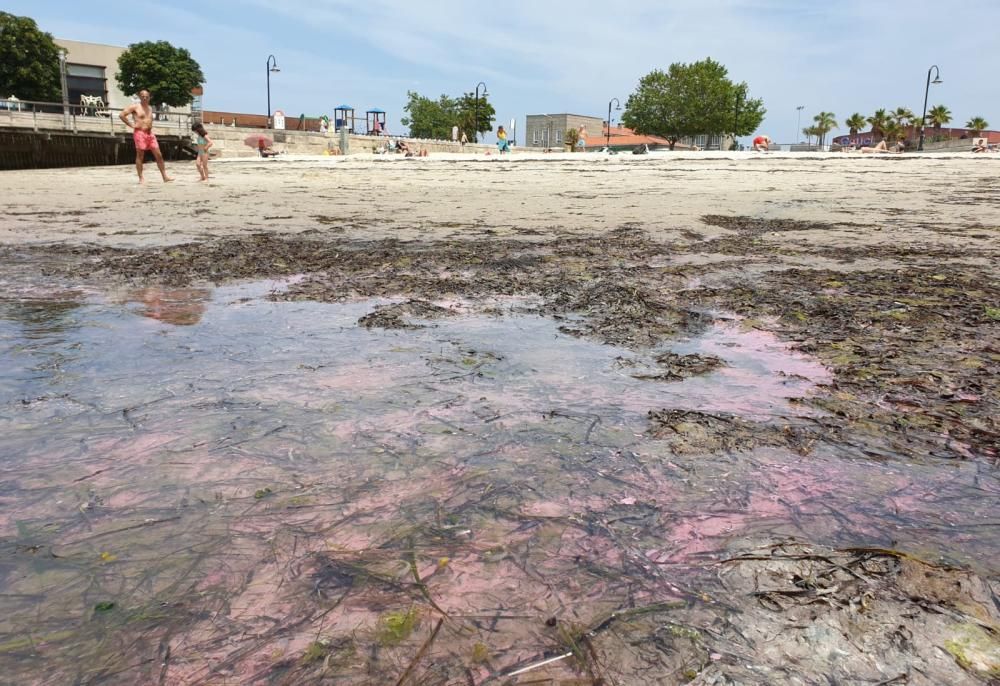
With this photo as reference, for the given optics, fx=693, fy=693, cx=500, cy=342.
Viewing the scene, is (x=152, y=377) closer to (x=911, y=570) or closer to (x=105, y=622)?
(x=105, y=622)

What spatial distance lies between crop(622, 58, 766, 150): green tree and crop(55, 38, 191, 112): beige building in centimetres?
4692

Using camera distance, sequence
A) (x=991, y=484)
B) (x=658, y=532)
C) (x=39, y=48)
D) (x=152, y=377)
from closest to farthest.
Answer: (x=658, y=532) < (x=991, y=484) < (x=152, y=377) < (x=39, y=48)

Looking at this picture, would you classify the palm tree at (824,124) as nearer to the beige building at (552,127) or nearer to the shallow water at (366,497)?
the beige building at (552,127)

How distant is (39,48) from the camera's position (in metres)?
55.4

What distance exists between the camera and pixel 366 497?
1765 mm

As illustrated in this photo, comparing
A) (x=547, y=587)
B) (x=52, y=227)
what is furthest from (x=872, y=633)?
(x=52, y=227)

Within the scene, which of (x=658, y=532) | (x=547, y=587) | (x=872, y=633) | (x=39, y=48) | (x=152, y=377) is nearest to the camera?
(x=872, y=633)

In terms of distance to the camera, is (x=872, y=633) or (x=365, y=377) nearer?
(x=872, y=633)

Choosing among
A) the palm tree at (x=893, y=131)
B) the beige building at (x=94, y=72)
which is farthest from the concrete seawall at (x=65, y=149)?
the palm tree at (x=893, y=131)

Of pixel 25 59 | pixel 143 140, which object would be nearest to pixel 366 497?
pixel 143 140

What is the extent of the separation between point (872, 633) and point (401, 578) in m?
0.89

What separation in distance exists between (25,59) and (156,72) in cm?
1041

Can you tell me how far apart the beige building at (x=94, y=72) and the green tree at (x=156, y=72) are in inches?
42.9

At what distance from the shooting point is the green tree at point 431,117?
3868 inches
